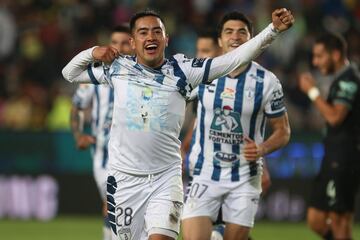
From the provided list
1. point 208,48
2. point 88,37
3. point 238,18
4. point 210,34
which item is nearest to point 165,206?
point 238,18

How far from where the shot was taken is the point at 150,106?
821 centimetres

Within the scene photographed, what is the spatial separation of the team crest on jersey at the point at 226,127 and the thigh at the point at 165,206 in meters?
1.11

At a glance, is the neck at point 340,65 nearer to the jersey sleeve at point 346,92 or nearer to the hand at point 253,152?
the jersey sleeve at point 346,92

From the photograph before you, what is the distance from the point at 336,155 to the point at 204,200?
220cm

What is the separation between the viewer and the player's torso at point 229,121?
9.37 metres

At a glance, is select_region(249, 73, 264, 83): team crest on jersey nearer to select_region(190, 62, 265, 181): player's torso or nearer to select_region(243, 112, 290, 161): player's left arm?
select_region(190, 62, 265, 181): player's torso

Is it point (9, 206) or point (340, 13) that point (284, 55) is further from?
point (9, 206)

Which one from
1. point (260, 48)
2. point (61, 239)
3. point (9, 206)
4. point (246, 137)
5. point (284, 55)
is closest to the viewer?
point (260, 48)

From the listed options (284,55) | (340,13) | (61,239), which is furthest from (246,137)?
(340,13)

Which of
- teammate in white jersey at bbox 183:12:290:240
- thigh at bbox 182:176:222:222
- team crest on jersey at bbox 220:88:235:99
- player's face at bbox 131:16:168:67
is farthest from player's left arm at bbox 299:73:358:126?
player's face at bbox 131:16:168:67

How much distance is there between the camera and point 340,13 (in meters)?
19.5

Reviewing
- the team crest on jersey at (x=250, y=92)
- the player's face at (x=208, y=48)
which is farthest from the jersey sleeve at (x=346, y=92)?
the team crest on jersey at (x=250, y=92)

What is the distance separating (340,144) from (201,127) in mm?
2063

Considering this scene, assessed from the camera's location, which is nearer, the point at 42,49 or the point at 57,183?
the point at 57,183
